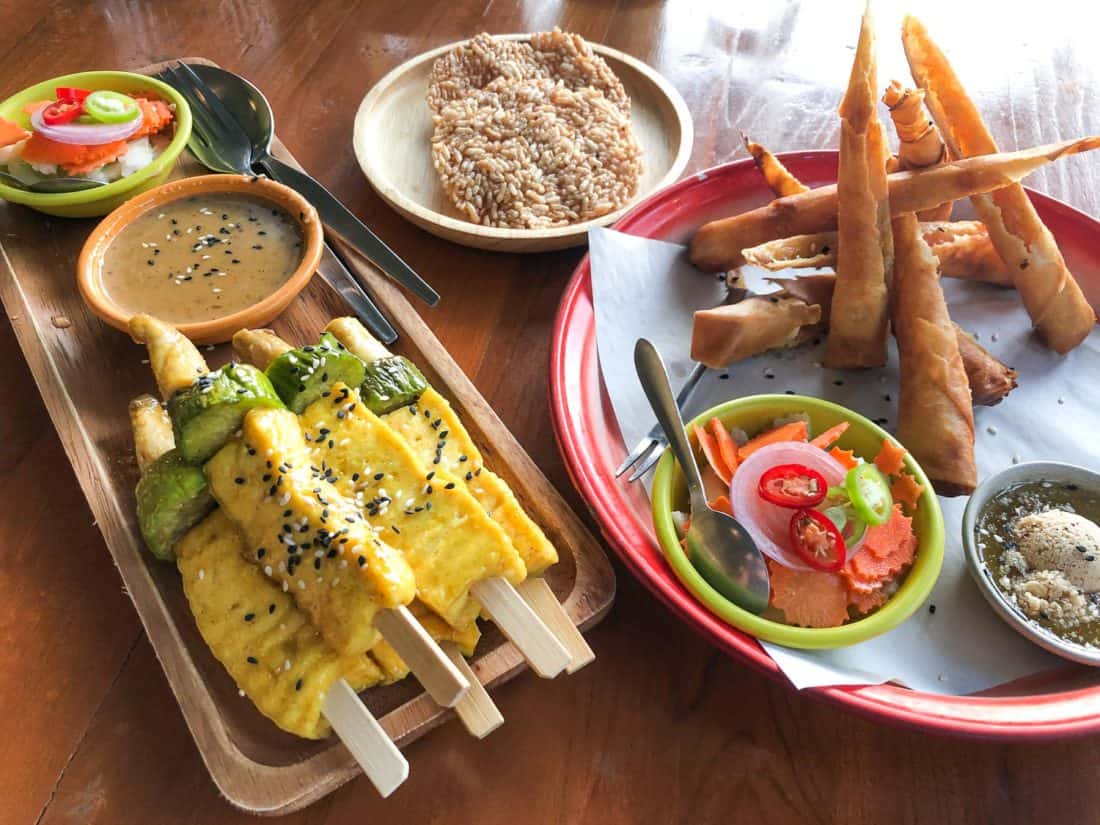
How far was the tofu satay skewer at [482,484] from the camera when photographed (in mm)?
1374

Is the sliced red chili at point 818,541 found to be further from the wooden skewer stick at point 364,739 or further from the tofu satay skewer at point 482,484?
the wooden skewer stick at point 364,739

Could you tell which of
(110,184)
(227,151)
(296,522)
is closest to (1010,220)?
(296,522)

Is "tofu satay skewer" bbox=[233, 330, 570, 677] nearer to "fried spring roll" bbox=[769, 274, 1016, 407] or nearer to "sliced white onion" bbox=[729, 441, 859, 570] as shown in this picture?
"sliced white onion" bbox=[729, 441, 859, 570]

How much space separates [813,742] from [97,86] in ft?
8.28

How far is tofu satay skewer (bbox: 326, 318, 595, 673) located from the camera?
54.1 inches

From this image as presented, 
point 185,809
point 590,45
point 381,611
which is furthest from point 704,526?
point 590,45

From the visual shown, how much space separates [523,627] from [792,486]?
1.94 ft

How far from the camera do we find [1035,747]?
1424 mm

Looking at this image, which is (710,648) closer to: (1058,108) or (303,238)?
(303,238)

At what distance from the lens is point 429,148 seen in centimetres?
247

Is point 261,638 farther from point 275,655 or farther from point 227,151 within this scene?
point 227,151

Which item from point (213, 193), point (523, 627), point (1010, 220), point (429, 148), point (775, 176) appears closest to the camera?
point (523, 627)

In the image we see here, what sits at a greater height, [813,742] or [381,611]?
[381,611]

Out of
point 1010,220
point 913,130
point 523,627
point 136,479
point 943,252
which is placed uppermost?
point 913,130
